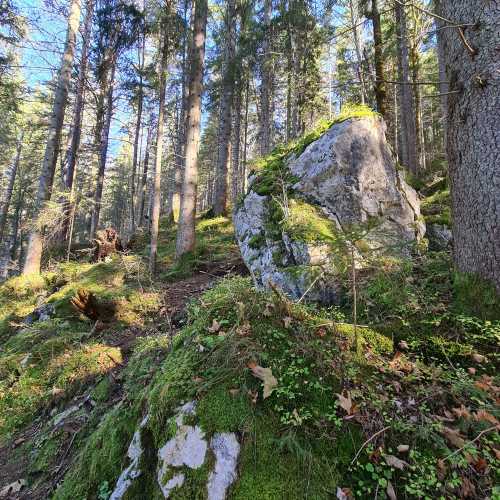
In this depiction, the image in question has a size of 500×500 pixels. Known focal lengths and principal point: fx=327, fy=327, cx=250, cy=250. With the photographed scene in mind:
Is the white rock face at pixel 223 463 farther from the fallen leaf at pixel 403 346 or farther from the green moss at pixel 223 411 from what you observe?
the fallen leaf at pixel 403 346

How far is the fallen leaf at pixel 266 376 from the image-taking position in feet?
7.35

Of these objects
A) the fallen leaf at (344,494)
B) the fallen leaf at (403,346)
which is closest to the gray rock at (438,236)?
the fallen leaf at (403,346)

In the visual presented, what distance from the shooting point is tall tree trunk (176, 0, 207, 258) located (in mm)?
9792

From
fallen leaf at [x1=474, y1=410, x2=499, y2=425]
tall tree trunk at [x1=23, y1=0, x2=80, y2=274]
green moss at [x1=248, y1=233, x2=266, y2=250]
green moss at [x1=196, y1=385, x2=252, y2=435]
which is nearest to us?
fallen leaf at [x1=474, y1=410, x2=499, y2=425]

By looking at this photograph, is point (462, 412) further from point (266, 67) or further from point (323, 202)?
point (266, 67)

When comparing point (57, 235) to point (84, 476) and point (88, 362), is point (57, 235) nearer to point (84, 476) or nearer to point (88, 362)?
point (88, 362)

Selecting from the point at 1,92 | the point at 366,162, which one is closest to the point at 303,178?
the point at 366,162

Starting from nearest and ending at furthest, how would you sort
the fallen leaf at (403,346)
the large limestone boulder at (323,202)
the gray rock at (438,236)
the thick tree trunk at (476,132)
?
the fallen leaf at (403,346) < the thick tree trunk at (476,132) < the large limestone boulder at (323,202) < the gray rock at (438,236)

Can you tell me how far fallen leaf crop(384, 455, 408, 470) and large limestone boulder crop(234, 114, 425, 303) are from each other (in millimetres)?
2546

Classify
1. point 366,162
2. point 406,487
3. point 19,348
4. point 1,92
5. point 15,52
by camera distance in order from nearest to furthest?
point 406,487 < point 366,162 < point 19,348 < point 1,92 < point 15,52

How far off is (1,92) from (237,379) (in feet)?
54.8

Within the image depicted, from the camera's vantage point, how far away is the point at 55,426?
3957 mm

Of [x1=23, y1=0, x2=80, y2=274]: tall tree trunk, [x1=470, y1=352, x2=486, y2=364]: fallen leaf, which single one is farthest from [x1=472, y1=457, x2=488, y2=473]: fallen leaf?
[x1=23, y1=0, x2=80, y2=274]: tall tree trunk

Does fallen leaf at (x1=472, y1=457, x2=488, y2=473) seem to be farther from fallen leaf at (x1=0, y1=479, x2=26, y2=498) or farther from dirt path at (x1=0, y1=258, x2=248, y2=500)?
fallen leaf at (x1=0, y1=479, x2=26, y2=498)
